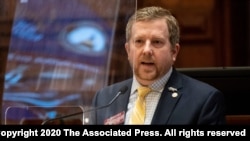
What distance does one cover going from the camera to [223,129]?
1.05 m

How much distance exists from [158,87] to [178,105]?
0.26 feet

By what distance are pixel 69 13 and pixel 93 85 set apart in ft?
0.75

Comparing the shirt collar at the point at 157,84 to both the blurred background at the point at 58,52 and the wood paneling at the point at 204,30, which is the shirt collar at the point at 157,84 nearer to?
the blurred background at the point at 58,52

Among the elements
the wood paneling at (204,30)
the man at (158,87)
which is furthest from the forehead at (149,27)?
the wood paneling at (204,30)

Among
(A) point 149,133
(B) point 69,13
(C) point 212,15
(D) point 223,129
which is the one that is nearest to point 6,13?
(B) point 69,13

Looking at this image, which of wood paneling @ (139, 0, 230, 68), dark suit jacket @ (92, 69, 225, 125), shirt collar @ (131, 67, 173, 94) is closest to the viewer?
dark suit jacket @ (92, 69, 225, 125)

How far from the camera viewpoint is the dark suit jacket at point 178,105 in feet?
3.52

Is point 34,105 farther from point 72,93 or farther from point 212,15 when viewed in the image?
point 212,15

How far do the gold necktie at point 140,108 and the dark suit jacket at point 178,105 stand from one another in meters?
0.03

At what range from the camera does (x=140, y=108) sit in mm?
1150

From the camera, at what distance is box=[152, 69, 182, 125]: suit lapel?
1138 mm

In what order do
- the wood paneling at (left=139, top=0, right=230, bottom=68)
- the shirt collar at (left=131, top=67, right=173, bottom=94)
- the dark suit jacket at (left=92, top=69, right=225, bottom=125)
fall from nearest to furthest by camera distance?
the dark suit jacket at (left=92, top=69, right=225, bottom=125) → the shirt collar at (left=131, top=67, right=173, bottom=94) → the wood paneling at (left=139, top=0, right=230, bottom=68)

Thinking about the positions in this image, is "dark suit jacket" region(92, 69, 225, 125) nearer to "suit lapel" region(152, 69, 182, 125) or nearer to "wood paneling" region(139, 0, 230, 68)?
"suit lapel" region(152, 69, 182, 125)

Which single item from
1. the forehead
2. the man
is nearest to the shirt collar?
the man
